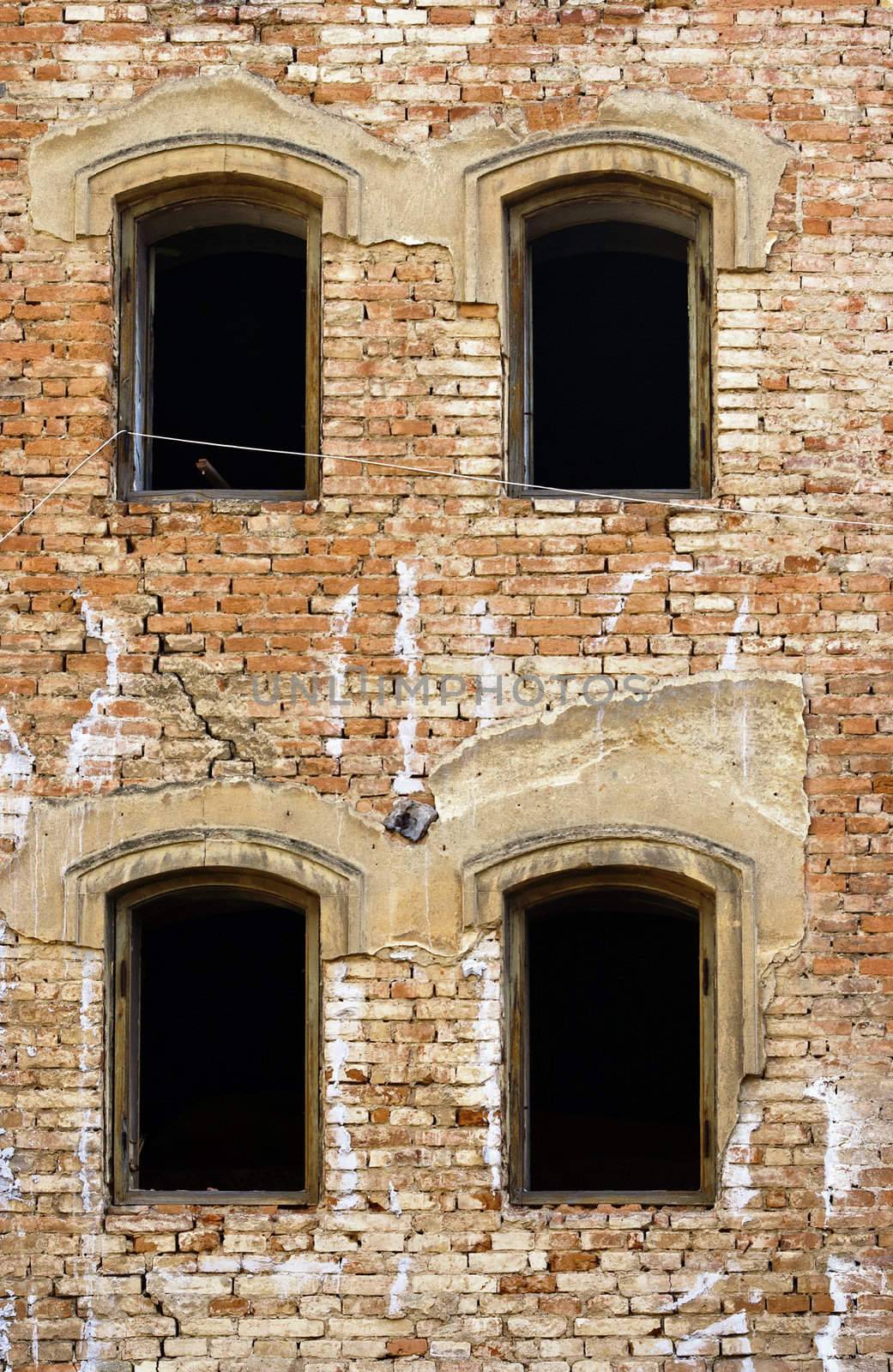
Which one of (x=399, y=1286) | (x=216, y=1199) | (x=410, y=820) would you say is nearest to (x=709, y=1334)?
(x=399, y=1286)

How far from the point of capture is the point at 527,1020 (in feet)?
19.2

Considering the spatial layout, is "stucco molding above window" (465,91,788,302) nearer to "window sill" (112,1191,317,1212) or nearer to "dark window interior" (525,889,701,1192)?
"window sill" (112,1191,317,1212)

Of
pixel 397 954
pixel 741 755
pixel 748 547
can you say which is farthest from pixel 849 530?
pixel 397 954

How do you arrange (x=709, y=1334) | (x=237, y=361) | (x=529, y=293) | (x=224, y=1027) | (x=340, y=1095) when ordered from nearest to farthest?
(x=709, y=1334)
(x=340, y=1095)
(x=529, y=293)
(x=224, y=1027)
(x=237, y=361)

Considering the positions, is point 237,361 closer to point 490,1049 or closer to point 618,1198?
point 490,1049

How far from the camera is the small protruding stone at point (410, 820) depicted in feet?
18.6

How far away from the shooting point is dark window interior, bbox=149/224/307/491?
30.0 ft

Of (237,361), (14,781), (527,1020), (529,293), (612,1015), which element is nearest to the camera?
(14,781)

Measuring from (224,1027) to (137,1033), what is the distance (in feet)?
11.1

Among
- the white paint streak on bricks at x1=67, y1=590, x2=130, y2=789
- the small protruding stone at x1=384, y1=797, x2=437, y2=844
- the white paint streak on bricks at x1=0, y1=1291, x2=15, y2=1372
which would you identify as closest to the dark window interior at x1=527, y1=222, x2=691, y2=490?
the small protruding stone at x1=384, y1=797, x2=437, y2=844

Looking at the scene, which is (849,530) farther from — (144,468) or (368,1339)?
(368,1339)

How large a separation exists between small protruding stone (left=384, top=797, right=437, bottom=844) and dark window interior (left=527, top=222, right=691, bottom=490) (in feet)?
14.3

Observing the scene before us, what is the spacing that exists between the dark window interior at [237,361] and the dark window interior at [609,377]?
5.67 feet

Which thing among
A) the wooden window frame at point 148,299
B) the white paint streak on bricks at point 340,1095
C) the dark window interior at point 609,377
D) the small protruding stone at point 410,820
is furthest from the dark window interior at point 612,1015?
the wooden window frame at point 148,299
